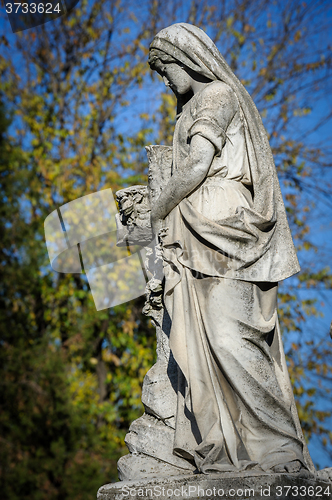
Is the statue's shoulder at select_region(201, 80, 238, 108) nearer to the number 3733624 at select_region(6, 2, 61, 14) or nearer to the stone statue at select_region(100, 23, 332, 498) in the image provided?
the stone statue at select_region(100, 23, 332, 498)

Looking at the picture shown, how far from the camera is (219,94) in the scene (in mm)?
3848

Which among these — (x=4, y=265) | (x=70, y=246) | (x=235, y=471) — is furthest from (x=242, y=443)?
(x=4, y=265)

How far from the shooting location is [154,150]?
14.3 feet

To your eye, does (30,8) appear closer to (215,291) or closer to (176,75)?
(176,75)

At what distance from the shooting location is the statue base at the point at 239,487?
124 inches

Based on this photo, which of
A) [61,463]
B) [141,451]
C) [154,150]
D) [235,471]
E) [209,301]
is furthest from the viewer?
[61,463]

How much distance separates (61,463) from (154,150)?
7321 mm

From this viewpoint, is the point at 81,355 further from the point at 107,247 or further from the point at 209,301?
the point at 209,301

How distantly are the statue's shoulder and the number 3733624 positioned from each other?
26.9 feet

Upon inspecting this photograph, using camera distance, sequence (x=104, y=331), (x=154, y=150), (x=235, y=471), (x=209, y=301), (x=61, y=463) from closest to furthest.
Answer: (x=235, y=471) → (x=209, y=301) → (x=154, y=150) → (x=61, y=463) → (x=104, y=331)

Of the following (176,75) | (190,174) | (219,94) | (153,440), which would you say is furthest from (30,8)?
(153,440)

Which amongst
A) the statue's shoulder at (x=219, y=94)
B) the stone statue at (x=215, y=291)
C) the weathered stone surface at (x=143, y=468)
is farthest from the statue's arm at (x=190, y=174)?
the weathered stone surface at (x=143, y=468)

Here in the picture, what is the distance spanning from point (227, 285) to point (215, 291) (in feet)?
0.25

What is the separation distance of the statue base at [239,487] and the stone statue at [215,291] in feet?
0.23
